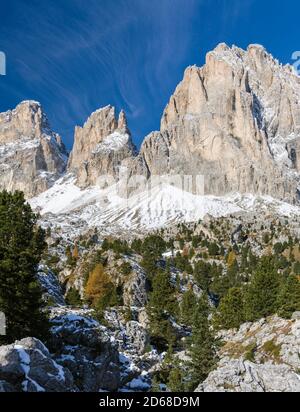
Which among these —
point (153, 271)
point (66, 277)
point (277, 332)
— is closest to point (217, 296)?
point (153, 271)

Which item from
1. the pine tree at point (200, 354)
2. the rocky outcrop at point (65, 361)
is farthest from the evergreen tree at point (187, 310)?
the rocky outcrop at point (65, 361)

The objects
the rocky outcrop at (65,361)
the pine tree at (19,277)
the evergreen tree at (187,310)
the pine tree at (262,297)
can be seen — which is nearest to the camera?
the rocky outcrop at (65,361)

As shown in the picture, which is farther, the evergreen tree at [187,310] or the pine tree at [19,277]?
the evergreen tree at [187,310]

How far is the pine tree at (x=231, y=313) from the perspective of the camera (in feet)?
232

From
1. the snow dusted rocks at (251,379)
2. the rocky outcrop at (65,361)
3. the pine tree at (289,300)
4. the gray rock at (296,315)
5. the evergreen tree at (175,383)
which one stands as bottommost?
the evergreen tree at (175,383)

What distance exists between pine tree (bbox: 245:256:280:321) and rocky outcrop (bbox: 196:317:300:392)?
431 cm

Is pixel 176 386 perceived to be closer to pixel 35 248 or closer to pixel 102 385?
pixel 102 385

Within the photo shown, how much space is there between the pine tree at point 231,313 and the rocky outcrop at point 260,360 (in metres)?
3.28

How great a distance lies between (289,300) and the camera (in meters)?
61.6

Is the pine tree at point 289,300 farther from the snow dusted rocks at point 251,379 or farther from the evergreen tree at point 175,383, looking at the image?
the snow dusted rocks at point 251,379

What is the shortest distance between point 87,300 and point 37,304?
44.7 meters

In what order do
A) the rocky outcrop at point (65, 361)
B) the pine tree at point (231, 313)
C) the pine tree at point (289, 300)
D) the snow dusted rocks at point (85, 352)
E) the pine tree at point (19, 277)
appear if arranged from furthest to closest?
the pine tree at point (231, 313) < the pine tree at point (289, 300) < the snow dusted rocks at point (85, 352) < the pine tree at point (19, 277) < the rocky outcrop at point (65, 361)

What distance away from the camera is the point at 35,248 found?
1626 inches

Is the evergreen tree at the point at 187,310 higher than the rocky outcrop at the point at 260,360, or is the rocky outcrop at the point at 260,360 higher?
the evergreen tree at the point at 187,310
